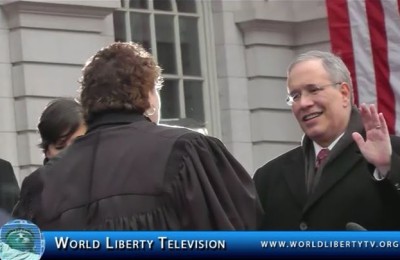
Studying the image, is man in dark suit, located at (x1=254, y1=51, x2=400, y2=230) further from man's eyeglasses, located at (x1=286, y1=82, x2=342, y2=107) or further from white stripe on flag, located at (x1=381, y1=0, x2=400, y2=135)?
white stripe on flag, located at (x1=381, y1=0, x2=400, y2=135)

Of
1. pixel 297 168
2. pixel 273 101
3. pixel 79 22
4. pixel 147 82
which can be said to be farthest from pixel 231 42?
pixel 147 82

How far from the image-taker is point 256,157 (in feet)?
50.5

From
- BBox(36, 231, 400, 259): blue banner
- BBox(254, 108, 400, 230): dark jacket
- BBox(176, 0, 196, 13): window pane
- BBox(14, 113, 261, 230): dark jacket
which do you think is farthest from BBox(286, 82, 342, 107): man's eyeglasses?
BBox(176, 0, 196, 13): window pane

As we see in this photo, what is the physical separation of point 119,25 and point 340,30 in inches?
118

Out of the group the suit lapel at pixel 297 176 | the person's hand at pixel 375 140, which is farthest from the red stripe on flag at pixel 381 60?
the person's hand at pixel 375 140

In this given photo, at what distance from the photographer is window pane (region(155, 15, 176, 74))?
14773mm

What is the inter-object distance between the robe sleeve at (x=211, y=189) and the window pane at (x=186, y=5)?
10.5m

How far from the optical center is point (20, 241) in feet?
14.0

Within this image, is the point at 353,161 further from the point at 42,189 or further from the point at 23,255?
the point at 23,255

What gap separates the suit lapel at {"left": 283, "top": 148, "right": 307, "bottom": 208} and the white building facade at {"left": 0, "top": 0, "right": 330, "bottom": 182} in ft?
24.5

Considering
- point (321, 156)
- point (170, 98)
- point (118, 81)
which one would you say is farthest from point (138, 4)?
point (118, 81)

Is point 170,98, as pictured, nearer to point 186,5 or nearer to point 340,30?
point 186,5

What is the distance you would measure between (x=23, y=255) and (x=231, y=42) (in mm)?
11353

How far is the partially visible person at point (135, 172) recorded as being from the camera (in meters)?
4.48
